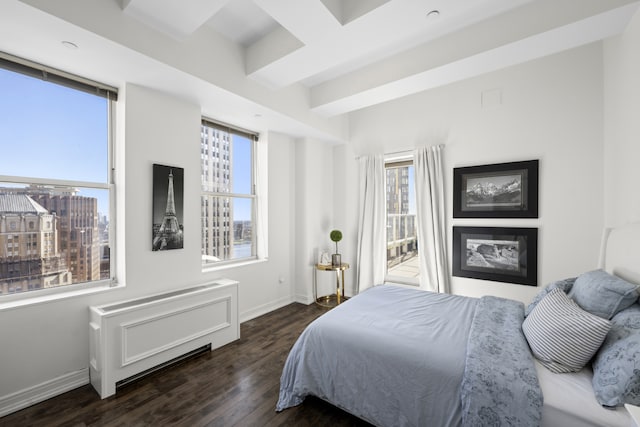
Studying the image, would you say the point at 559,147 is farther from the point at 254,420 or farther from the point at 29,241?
the point at 29,241

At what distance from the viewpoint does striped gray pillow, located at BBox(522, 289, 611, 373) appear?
1.32 m

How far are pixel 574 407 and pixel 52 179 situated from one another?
12.0 ft

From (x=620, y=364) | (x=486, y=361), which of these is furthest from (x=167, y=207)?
(x=620, y=364)

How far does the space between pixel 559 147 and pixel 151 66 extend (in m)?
3.98

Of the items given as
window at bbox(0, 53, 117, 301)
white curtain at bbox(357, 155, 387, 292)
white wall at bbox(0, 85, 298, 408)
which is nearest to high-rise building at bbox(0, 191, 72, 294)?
window at bbox(0, 53, 117, 301)

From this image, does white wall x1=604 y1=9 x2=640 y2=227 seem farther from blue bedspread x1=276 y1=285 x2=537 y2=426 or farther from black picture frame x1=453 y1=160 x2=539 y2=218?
blue bedspread x1=276 y1=285 x2=537 y2=426

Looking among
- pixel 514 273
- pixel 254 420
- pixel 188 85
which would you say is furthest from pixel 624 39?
pixel 254 420

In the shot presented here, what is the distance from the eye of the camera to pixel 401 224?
4.06 meters

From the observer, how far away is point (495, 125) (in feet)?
10.3

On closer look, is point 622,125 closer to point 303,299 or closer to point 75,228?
point 303,299

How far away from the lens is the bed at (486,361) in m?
1.20

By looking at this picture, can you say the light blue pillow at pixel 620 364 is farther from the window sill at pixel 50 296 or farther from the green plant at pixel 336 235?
the window sill at pixel 50 296

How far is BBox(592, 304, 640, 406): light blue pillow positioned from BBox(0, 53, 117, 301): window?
350 centimetres

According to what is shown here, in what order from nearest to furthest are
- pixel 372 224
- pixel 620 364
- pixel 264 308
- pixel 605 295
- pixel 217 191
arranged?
1. pixel 620 364
2. pixel 605 295
3. pixel 217 191
4. pixel 264 308
5. pixel 372 224
